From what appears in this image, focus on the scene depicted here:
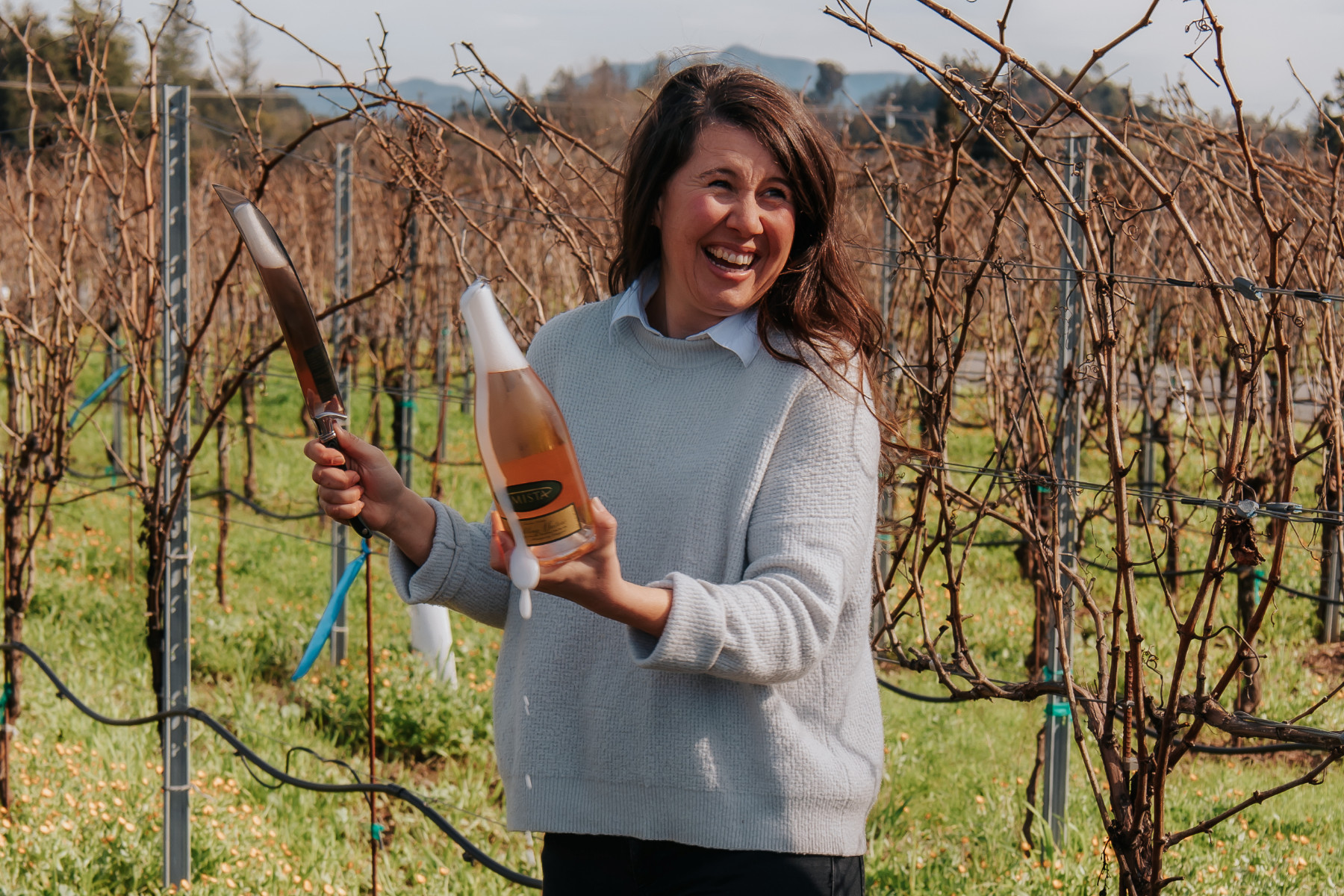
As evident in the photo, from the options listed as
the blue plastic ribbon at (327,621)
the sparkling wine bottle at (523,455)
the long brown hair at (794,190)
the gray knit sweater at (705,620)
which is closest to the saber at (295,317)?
the gray knit sweater at (705,620)

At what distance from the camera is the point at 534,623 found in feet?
4.31

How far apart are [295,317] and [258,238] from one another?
0.09m

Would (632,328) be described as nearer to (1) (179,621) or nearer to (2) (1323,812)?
(1) (179,621)

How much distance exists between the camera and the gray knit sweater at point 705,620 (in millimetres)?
1111

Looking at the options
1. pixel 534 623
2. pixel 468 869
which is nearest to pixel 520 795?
pixel 534 623

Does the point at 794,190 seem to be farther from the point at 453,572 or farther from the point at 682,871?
the point at 682,871

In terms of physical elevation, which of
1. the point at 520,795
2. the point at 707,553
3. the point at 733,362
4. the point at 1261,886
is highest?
the point at 733,362

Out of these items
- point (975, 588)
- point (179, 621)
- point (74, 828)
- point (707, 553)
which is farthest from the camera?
point (975, 588)

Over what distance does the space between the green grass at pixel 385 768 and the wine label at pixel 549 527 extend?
1064mm

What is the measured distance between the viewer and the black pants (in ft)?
3.95

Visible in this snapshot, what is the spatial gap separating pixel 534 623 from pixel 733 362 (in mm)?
361

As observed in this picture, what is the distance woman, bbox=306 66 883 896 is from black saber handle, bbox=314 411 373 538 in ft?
0.05

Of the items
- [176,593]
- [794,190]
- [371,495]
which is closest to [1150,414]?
[176,593]

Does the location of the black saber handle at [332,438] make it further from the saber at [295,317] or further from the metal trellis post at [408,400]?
the metal trellis post at [408,400]
